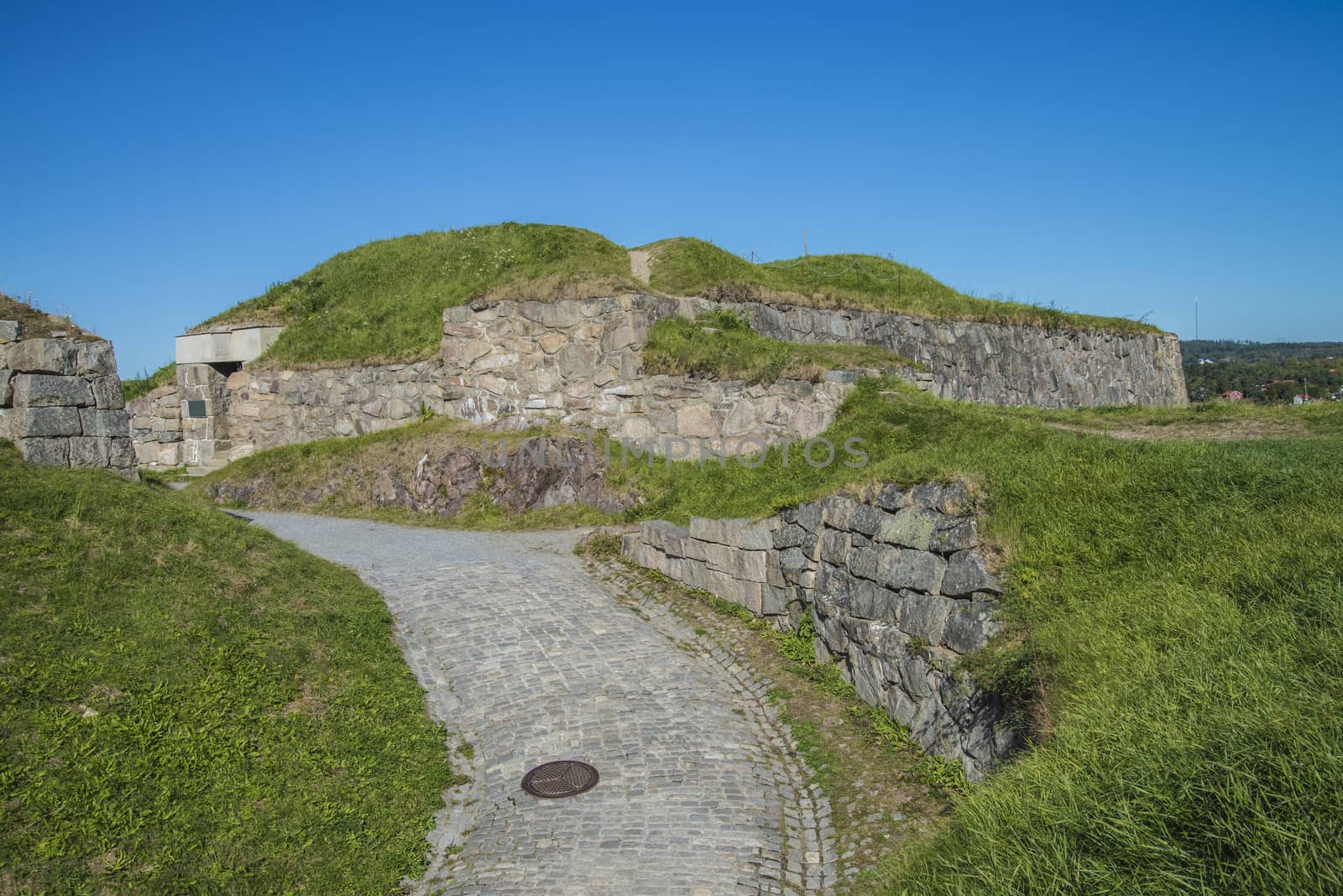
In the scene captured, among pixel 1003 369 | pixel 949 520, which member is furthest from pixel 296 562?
pixel 1003 369

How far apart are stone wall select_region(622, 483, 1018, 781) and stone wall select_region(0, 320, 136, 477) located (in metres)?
8.81

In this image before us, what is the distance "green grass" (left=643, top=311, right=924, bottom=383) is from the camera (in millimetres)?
16625

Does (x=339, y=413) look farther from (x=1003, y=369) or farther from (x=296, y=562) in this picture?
(x=1003, y=369)

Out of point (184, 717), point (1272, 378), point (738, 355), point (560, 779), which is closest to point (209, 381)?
point (738, 355)

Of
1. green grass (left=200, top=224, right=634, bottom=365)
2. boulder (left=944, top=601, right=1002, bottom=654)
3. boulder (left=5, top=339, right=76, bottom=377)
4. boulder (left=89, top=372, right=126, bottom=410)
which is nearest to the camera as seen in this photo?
boulder (left=944, top=601, right=1002, bottom=654)

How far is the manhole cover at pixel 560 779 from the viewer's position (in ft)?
25.5

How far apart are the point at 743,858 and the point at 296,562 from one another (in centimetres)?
768

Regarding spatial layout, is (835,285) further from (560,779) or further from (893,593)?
(560,779)

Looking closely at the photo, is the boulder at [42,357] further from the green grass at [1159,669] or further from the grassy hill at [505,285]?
the green grass at [1159,669]

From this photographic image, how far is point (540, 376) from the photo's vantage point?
19.5 metres

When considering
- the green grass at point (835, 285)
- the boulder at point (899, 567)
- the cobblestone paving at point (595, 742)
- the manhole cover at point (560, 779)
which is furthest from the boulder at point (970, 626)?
the green grass at point (835, 285)

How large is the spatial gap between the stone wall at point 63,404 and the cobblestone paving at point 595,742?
3.96 m

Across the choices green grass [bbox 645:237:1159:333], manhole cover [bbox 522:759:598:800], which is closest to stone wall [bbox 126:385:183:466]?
green grass [bbox 645:237:1159:333]

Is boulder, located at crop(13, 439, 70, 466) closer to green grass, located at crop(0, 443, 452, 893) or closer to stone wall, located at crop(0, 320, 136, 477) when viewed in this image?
stone wall, located at crop(0, 320, 136, 477)
